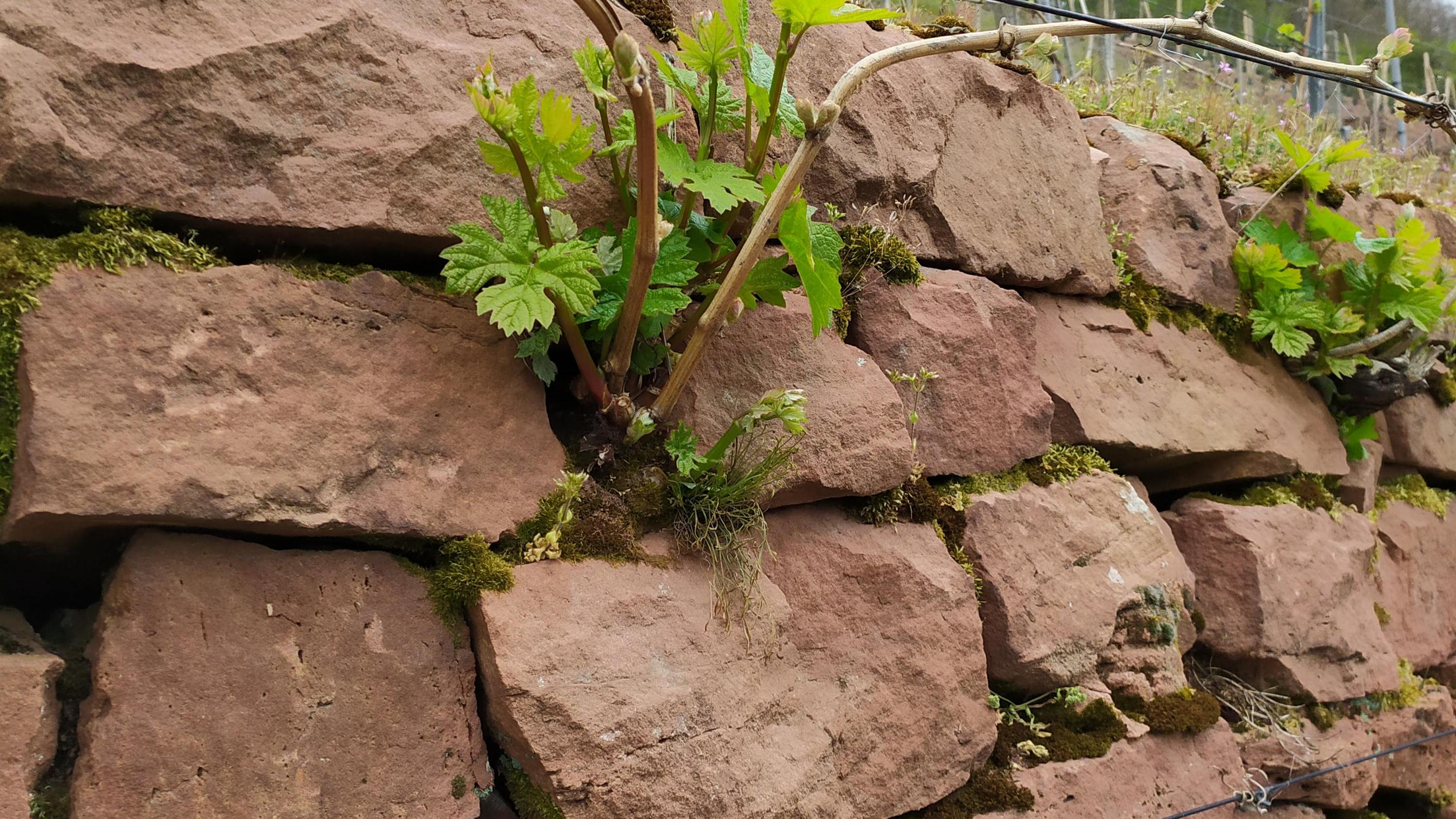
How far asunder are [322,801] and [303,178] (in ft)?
3.44

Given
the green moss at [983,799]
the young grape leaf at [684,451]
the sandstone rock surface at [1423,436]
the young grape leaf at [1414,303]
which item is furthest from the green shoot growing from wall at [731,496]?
the sandstone rock surface at [1423,436]

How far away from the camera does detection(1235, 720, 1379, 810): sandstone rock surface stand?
8.93 feet

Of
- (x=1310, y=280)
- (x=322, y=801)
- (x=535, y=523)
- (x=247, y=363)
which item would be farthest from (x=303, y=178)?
(x=1310, y=280)

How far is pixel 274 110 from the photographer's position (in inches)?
62.1

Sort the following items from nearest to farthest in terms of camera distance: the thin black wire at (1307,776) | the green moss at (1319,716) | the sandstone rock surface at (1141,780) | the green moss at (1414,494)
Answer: the sandstone rock surface at (1141,780) < the thin black wire at (1307,776) < the green moss at (1319,716) < the green moss at (1414,494)

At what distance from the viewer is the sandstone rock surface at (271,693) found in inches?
53.2

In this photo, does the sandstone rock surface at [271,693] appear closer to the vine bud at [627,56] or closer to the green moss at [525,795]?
the green moss at [525,795]

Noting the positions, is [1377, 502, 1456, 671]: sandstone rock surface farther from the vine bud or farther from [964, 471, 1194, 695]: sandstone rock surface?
the vine bud

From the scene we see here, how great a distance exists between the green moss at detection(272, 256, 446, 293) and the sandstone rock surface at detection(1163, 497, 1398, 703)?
242 cm

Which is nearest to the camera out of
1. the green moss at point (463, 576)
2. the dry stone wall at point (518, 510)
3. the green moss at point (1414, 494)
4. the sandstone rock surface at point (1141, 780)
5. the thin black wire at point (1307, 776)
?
the dry stone wall at point (518, 510)

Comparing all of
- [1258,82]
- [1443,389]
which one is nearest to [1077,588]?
[1443,389]

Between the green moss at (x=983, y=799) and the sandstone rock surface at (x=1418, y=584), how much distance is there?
2.04 m

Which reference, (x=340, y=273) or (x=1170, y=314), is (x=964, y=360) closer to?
(x=1170, y=314)

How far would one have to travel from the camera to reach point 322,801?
57.4 inches
